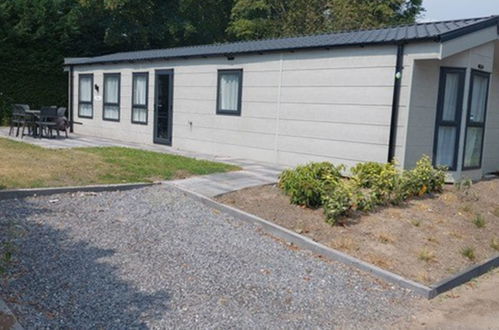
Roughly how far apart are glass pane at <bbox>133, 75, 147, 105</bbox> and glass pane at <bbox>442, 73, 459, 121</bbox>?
862 centimetres

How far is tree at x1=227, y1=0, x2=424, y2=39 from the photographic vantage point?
900 inches

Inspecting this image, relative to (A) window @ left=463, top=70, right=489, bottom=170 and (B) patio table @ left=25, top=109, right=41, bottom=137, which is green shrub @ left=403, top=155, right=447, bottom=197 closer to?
(A) window @ left=463, top=70, right=489, bottom=170

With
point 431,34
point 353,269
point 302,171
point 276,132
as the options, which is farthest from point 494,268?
point 276,132

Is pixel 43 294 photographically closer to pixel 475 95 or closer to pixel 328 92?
pixel 328 92

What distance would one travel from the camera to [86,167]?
8773mm

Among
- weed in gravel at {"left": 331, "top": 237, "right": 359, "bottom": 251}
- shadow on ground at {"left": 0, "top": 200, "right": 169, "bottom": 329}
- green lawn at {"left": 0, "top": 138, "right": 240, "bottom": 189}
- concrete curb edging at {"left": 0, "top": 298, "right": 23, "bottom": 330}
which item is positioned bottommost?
shadow on ground at {"left": 0, "top": 200, "right": 169, "bottom": 329}

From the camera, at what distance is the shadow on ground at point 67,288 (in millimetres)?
3709

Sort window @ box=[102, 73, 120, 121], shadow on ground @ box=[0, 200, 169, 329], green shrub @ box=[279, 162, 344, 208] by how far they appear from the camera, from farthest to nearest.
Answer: window @ box=[102, 73, 120, 121] → green shrub @ box=[279, 162, 344, 208] → shadow on ground @ box=[0, 200, 169, 329]

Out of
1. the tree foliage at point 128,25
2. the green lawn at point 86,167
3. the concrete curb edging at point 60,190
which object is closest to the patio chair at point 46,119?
the green lawn at point 86,167

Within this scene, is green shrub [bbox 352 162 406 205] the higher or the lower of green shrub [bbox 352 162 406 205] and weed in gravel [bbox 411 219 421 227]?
the higher

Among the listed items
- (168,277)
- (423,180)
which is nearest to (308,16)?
(423,180)

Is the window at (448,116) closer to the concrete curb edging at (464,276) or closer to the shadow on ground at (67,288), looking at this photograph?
the concrete curb edging at (464,276)

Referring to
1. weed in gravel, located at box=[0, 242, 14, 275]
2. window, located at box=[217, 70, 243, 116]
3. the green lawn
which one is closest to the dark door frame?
window, located at box=[217, 70, 243, 116]

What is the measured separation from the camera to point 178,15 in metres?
26.2
